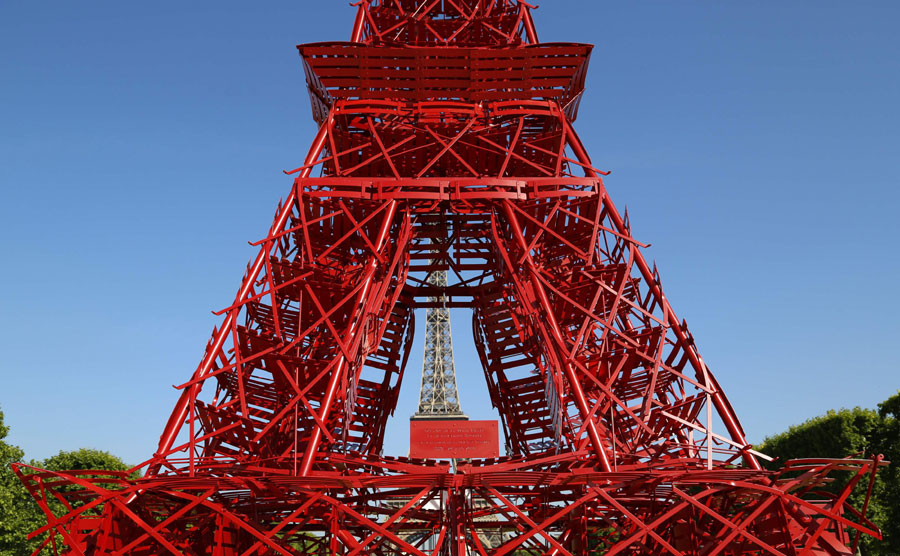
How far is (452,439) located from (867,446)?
22.3m

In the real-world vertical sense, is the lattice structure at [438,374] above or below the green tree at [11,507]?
above

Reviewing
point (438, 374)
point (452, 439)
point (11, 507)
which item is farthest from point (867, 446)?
point (438, 374)

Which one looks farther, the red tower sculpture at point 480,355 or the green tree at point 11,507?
the green tree at point 11,507

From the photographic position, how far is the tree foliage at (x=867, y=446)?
27406mm

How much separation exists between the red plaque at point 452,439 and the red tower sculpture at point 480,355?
78cm

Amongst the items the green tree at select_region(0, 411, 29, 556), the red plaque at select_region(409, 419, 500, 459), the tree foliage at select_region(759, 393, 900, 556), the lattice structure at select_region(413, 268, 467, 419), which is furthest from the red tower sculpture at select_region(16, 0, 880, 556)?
the lattice structure at select_region(413, 268, 467, 419)

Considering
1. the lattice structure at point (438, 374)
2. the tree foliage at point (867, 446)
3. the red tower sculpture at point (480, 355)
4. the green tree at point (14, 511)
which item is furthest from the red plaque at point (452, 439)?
the lattice structure at point (438, 374)

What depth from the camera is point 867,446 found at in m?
31.0

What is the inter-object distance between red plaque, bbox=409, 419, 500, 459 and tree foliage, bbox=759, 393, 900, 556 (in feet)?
53.5

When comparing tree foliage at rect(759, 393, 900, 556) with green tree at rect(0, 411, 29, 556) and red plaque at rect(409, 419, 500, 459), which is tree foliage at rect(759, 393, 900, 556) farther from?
green tree at rect(0, 411, 29, 556)

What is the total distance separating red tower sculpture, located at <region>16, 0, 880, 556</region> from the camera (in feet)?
46.3

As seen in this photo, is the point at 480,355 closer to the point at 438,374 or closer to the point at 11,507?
the point at 11,507

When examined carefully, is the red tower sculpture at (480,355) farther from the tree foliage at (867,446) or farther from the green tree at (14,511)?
the green tree at (14,511)

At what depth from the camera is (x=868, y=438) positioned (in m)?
31.5
